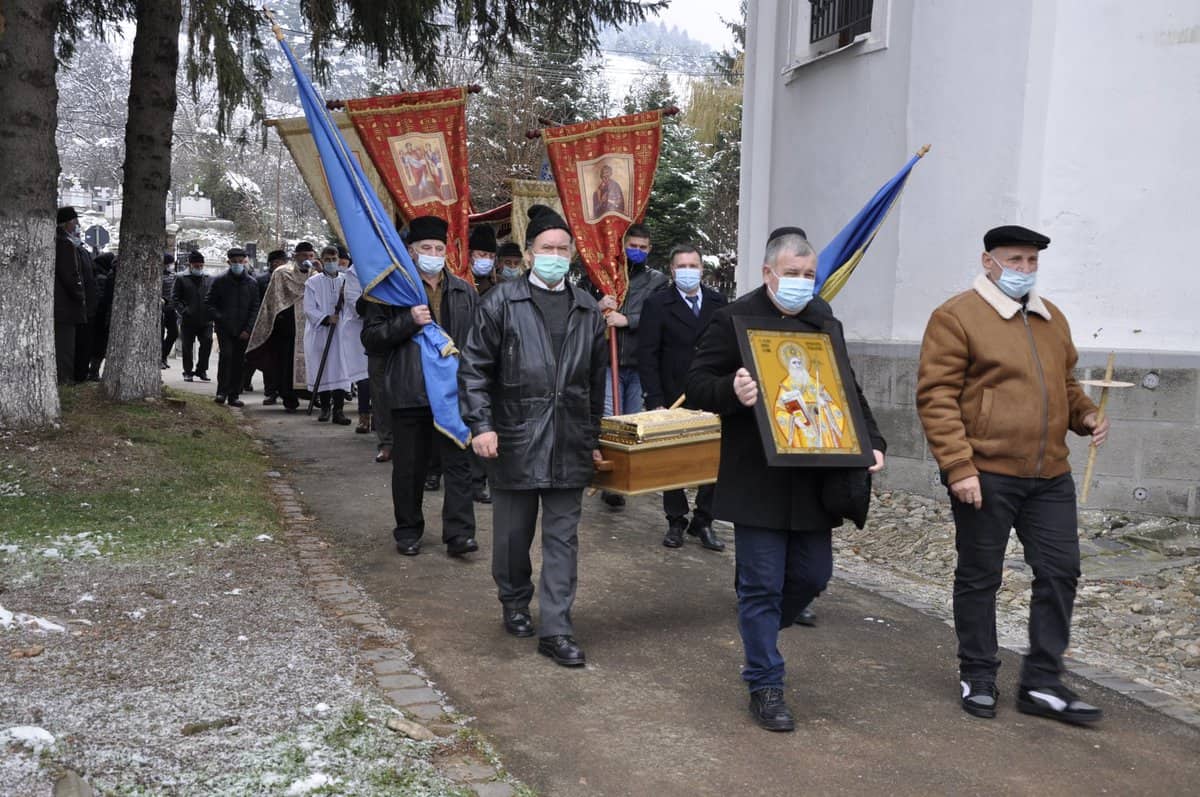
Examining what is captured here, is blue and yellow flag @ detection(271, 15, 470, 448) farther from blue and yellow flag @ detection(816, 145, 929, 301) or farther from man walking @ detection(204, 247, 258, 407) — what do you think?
man walking @ detection(204, 247, 258, 407)

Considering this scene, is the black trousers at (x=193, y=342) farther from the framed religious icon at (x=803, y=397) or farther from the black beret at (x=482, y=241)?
the framed religious icon at (x=803, y=397)

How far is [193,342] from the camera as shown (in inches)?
760

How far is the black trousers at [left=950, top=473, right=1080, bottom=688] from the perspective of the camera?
188 inches

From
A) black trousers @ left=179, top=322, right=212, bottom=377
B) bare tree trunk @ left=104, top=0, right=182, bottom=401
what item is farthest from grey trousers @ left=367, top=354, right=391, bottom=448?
black trousers @ left=179, top=322, right=212, bottom=377

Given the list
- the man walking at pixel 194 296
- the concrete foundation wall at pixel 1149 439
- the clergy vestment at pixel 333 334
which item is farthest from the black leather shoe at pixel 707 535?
the man walking at pixel 194 296

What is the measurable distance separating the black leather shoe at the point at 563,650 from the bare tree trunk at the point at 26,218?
571 cm

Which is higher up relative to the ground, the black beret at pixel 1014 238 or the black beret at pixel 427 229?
the black beret at pixel 427 229

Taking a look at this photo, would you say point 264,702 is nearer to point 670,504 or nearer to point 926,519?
point 670,504

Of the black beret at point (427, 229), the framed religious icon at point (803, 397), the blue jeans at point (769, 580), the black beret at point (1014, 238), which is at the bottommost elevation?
the blue jeans at point (769, 580)

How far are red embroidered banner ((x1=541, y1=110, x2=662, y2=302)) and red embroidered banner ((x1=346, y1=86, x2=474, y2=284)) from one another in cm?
69

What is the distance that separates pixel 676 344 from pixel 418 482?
2.06 m

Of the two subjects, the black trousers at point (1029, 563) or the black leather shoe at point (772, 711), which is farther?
the black trousers at point (1029, 563)

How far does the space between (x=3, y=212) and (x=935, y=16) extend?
7510 mm

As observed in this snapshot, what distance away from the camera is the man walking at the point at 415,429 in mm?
7305
